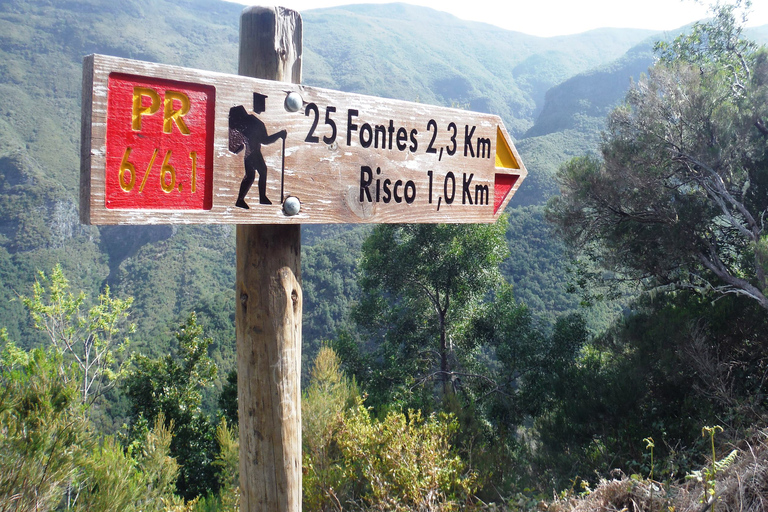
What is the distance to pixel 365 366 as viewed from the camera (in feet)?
29.9

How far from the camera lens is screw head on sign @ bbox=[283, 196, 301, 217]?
1.12 metres

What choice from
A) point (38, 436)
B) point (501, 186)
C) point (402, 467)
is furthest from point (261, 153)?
point (402, 467)

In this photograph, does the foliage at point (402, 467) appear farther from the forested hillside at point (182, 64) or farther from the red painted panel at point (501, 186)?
Answer: the forested hillside at point (182, 64)

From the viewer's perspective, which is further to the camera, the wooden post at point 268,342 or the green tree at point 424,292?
the green tree at point 424,292

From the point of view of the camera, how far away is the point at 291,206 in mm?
1126

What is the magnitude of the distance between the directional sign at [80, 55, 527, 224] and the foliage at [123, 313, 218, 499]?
10.6 metres

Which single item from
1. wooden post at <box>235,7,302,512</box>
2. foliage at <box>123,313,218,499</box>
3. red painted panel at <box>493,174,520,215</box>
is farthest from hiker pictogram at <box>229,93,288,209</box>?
foliage at <box>123,313,218,499</box>

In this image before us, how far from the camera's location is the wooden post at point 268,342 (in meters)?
1.20

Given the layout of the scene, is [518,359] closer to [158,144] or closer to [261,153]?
[261,153]

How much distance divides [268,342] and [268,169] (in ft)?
1.29

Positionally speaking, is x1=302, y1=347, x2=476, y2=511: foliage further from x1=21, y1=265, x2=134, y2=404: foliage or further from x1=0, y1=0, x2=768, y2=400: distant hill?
x1=21, y1=265, x2=134, y2=404: foliage

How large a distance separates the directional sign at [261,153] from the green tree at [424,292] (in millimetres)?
7259

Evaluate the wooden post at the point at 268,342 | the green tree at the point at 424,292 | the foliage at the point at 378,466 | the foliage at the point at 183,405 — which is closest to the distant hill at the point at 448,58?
the green tree at the point at 424,292

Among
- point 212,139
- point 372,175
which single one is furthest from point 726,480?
point 212,139
